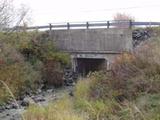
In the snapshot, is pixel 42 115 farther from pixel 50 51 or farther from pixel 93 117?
pixel 50 51

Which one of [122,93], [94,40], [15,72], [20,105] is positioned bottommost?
[20,105]

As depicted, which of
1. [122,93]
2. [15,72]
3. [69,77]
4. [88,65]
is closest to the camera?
[122,93]

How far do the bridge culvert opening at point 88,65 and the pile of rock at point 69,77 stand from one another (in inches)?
→ 24.8

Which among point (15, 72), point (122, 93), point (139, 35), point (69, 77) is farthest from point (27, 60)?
point (122, 93)

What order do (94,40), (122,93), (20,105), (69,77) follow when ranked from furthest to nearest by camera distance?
(69,77) < (94,40) < (20,105) < (122,93)

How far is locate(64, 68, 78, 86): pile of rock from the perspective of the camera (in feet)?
105

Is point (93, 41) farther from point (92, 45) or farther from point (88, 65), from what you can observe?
point (88, 65)

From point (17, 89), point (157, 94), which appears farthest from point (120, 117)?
point (17, 89)

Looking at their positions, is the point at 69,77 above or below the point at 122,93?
below

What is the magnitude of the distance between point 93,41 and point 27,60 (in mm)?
4971

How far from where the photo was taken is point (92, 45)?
31.7 metres

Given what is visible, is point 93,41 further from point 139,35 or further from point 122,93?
point 122,93

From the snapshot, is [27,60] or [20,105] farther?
[27,60]

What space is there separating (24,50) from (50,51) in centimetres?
202
